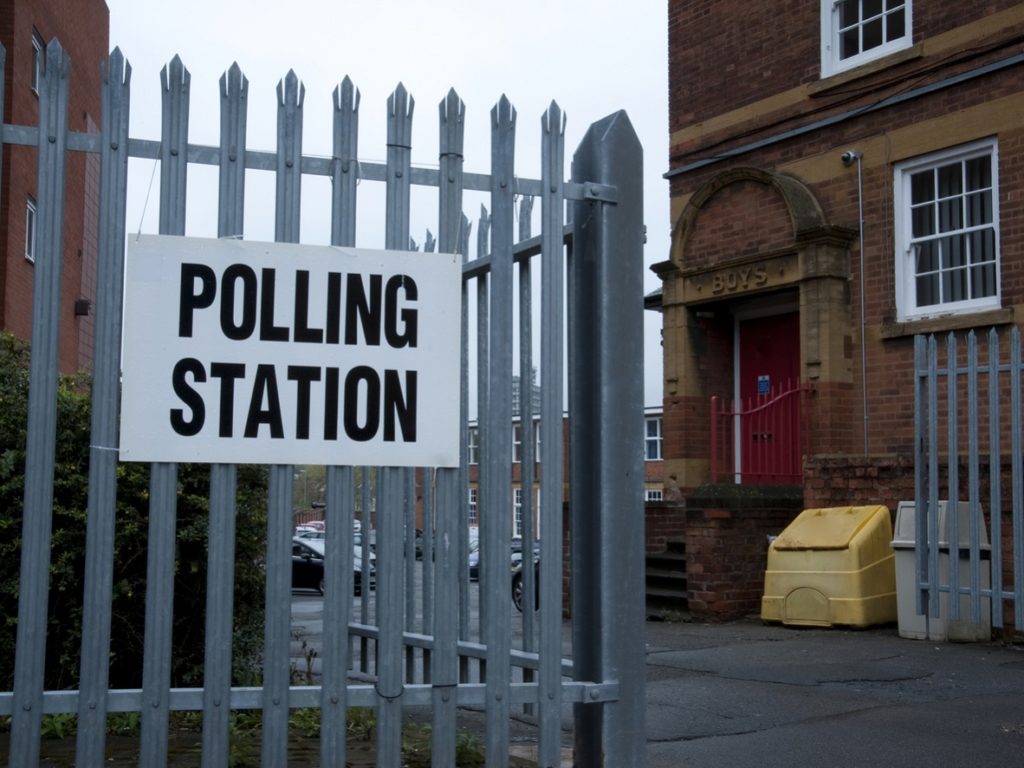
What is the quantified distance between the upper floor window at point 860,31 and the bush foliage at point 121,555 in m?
10.1

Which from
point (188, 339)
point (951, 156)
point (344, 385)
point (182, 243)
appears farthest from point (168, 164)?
point (951, 156)

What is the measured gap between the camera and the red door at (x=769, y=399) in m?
14.2

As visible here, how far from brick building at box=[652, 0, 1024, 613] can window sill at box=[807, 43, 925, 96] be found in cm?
2

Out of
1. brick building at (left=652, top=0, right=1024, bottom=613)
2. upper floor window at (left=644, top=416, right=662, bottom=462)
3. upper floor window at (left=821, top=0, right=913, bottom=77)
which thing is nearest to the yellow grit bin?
brick building at (left=652, top=0, right=1024, bottom=613)

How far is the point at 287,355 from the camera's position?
3.68 m

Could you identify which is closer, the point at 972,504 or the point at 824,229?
the point at 972,504

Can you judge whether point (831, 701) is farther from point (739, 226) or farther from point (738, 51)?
point (738, 51)

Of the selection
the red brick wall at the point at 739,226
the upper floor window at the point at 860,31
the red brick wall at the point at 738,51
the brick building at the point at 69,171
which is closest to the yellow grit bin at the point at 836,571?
the red brick wall at the point at 739,226

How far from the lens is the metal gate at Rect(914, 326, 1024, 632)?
30.8 ft

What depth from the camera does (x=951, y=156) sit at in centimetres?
1306

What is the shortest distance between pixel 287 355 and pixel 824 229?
35.7 ft

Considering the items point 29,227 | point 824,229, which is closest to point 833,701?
point 824,229

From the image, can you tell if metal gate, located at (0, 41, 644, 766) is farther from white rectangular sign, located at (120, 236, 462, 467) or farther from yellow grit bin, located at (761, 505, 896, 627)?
yellow grit bin, located at (761, 505, 896, 627)

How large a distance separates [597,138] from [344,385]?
122 centimetres
